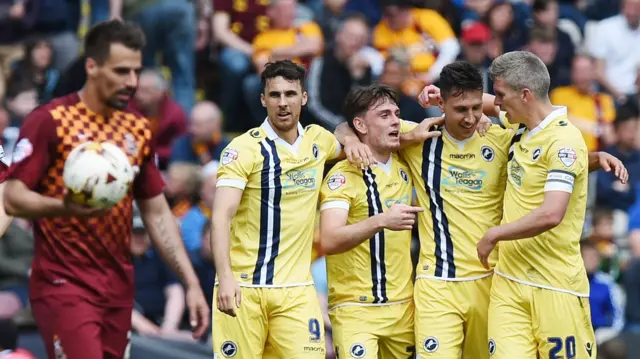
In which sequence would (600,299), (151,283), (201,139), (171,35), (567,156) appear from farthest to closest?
(171,35)
(201,139)
(151,283)
(600,299)
(567,156)

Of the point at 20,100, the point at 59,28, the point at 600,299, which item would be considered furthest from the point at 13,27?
the point at 600,299

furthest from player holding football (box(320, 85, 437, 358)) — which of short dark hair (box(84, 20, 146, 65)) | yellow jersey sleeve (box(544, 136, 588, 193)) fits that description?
short dark hair (box(84, 20, 146, 65))

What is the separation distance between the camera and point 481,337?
980 cm

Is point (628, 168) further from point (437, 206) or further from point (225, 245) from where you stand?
point (225, 245)

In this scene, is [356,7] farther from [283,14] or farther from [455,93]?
[455,93]

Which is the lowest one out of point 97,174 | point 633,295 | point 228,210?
point 633,295

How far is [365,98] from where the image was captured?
32.9 ft

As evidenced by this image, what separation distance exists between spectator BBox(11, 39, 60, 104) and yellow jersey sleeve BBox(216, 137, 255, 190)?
22.7ft

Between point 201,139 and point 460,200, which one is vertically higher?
point 201,139

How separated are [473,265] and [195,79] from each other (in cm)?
823

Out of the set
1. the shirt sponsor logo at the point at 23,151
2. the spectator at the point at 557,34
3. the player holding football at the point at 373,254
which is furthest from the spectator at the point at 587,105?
the shirt sponsor logo at the point at 23,151

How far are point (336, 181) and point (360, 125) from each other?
18.3 inches

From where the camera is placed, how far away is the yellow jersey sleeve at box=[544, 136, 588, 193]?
30.3 ft

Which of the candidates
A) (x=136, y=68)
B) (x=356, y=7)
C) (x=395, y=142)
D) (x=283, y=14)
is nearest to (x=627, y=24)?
(x=356, y=7)
